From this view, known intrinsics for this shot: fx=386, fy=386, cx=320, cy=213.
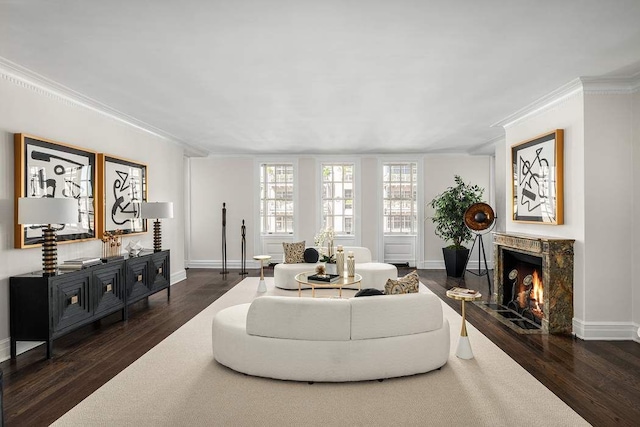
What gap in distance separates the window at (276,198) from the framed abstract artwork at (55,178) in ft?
15.7

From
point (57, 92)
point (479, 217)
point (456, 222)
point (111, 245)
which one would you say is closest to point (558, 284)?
point (479, 217)

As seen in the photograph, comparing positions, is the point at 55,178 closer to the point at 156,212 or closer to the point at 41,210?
the point at 41,210

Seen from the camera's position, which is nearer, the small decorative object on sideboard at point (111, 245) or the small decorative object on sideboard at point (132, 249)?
the small decorative object on sideboard at point (111, 245)

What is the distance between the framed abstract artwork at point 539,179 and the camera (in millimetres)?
4609

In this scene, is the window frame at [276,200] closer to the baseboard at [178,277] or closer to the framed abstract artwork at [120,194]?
the baseboard at [178,277]

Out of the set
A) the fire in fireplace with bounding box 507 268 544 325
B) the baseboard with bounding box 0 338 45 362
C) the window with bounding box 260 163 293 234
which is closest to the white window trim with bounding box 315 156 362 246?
the window with bounding box 260 163 293 234

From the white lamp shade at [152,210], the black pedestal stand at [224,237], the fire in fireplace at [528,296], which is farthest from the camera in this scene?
the black pedestal stand at [224,237]

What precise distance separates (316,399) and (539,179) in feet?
13.2

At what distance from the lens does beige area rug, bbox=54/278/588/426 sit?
261 cm

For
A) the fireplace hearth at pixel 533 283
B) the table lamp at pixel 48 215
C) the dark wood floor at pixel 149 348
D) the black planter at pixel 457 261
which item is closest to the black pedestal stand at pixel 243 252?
the dark wood floor at pixel 149 348

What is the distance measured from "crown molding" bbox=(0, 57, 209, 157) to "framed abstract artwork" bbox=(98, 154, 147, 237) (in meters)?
0.60

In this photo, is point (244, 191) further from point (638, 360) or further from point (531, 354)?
point (638, 360)

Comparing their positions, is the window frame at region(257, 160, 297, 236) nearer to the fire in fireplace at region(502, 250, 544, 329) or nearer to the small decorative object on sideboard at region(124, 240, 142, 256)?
the small decorative object on sideboard at region(124, 240, 142, 256)

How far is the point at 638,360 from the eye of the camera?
12.0 feet
